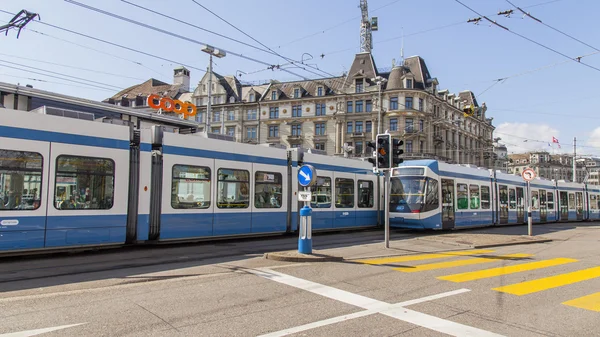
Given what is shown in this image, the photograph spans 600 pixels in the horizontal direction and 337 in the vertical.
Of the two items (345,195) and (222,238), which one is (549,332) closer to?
(222,238)

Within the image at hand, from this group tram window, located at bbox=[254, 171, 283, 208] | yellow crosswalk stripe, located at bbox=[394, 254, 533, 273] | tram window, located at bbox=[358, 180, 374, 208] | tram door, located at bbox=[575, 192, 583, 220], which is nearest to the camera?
yellow crosswalk stripe, located at bbox=[394, 254, 533, 273]

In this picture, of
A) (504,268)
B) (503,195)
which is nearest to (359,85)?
(503,195)

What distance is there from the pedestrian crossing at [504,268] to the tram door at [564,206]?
72.1 feet

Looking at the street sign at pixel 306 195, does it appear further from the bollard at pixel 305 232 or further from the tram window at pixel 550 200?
the tram window at pixel 550 200

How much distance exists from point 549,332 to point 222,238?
950cm

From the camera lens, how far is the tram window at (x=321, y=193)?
15.7 metres

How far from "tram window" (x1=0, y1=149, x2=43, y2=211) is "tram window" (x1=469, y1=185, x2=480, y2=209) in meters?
17.8

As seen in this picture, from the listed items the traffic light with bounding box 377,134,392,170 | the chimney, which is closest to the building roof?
the chimney

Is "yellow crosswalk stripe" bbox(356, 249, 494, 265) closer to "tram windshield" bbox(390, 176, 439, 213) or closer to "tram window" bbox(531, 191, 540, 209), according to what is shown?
"tram windshield" bbox(390, 176, 439, 213)

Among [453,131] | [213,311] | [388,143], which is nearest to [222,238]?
[388,143]

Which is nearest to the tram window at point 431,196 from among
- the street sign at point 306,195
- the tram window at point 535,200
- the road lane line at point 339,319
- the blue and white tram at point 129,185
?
the blue and white tram at point 129,185

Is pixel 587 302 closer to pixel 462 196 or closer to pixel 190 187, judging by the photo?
pixel 190 187

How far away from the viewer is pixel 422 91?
2382 inches

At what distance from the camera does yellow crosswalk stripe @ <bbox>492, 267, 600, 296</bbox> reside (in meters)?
6.97
